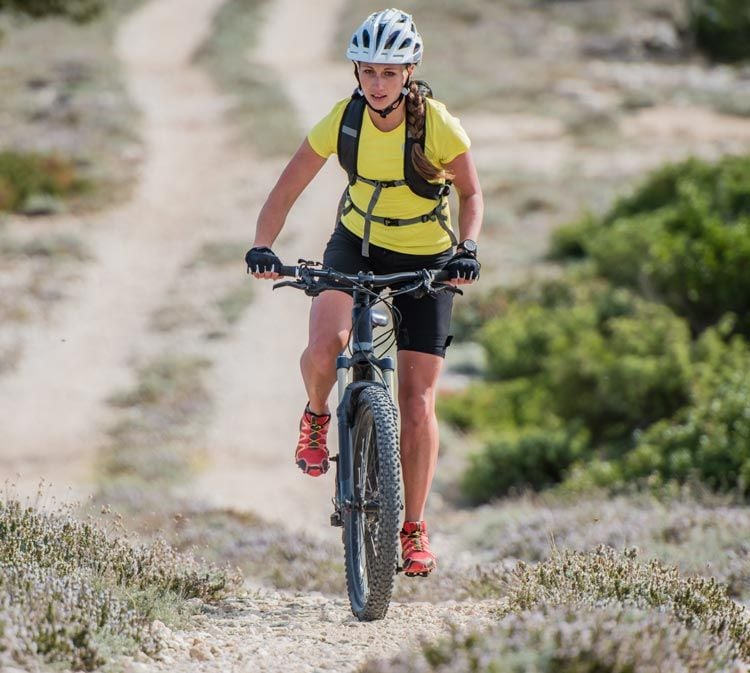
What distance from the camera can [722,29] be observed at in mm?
47750

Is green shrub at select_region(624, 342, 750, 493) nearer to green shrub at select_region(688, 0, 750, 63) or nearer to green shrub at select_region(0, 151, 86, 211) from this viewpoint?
green shrub at select_region(0, 151, 86, 211)

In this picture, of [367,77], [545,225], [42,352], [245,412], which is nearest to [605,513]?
[367,77]

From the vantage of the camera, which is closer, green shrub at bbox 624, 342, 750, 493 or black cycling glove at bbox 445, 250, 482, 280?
black cycling glove at bbox 445, 250, 482, 280

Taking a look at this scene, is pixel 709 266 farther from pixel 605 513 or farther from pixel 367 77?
pixel 367 77

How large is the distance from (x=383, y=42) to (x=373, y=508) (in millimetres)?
2017

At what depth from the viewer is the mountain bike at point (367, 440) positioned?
505 cm

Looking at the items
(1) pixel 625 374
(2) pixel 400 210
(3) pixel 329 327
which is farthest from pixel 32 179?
(2) pixel 400 210

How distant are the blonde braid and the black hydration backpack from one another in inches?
0.7

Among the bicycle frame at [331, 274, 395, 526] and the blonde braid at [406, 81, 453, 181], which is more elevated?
the blonde braid at [406, 81, 453, 181]

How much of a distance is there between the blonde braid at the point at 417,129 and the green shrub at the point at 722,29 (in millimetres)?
44861

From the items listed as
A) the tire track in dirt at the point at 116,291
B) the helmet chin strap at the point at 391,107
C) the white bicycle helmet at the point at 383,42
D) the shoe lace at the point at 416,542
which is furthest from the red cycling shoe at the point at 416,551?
the tire track in dirt at the point at 116,291

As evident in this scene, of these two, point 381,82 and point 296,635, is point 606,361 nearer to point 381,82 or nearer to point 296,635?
point 381,82

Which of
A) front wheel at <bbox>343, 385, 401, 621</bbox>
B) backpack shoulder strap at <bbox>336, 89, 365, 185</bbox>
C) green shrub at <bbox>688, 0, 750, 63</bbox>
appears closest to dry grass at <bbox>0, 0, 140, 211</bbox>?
backpack shoulder strap at <bbox>336, 89, 365, 185</bbox>

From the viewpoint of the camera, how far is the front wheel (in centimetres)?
503
